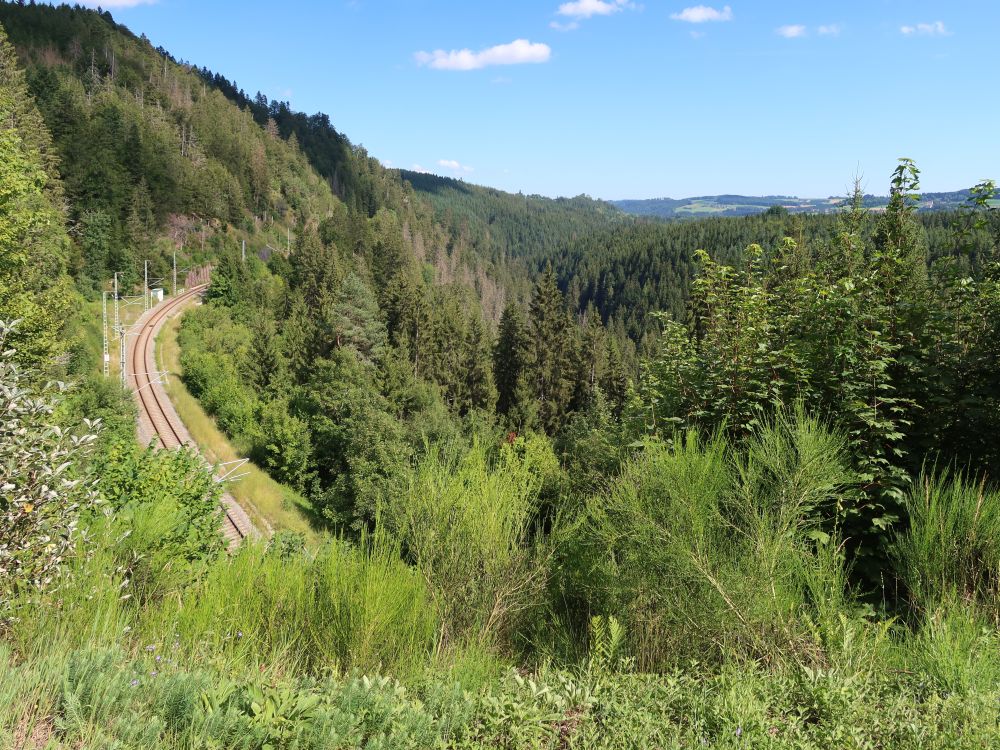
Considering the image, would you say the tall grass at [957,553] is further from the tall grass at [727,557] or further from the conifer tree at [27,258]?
the conifer tree at [27,258]

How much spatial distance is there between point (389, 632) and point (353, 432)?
25.3 meters

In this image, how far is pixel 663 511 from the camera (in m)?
3.97

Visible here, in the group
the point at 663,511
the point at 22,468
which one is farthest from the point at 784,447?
the point at 22,468

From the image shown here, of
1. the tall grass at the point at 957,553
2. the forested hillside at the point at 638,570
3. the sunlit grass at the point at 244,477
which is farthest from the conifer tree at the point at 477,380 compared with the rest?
the tall grass at the point at 957,553

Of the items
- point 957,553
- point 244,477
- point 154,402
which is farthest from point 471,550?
point 154,402

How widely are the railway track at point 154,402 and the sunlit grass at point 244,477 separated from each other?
0.56 m

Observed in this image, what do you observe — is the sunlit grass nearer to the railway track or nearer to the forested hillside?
the railway track

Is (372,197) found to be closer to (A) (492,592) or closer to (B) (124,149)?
(B) (124,149)

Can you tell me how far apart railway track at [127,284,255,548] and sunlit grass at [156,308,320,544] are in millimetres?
559

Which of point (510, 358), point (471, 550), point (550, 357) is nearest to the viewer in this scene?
point (471, 550)

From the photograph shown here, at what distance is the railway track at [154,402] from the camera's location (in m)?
23.2

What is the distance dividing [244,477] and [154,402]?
9.61 meters

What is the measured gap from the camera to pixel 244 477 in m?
27.6

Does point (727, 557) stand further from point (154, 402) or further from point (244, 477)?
point (154, 402)
